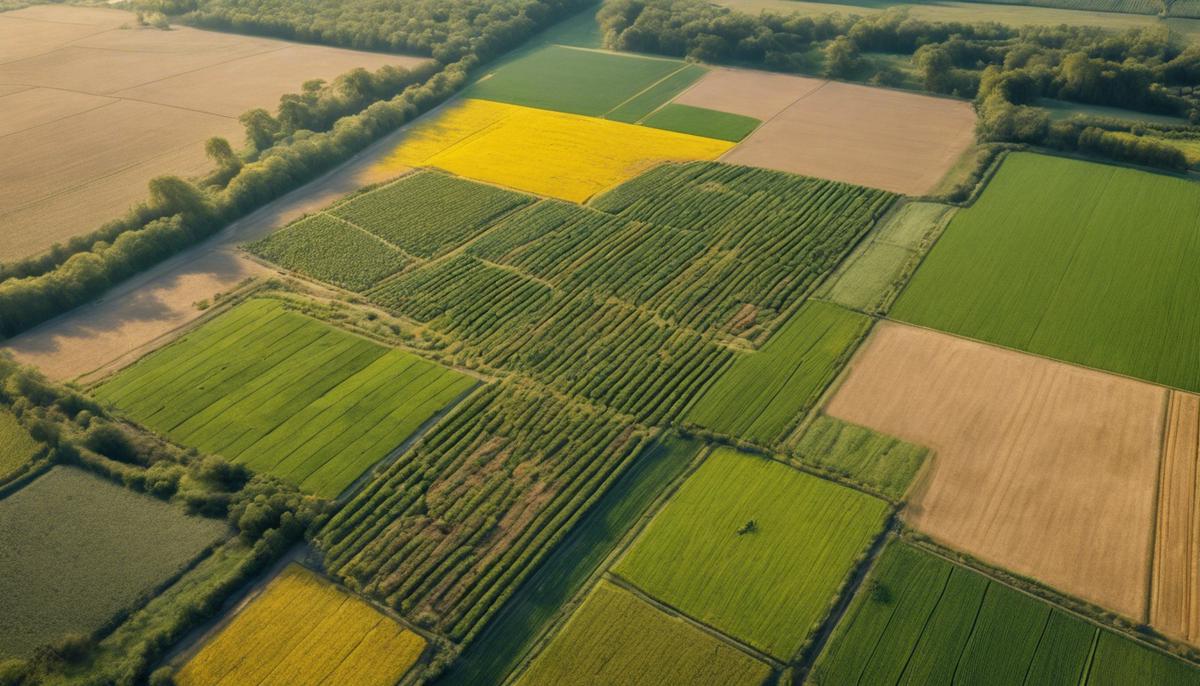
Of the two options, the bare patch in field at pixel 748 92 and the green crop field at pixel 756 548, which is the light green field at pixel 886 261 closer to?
the green crop field at pixel 756 548

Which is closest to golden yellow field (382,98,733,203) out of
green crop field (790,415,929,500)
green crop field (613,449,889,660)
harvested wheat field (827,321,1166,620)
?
harvested wheat field (827,321,1166,620)

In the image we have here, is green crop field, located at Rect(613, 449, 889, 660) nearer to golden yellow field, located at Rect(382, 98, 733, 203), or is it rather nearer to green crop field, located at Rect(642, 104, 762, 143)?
golden yellow field, located at Rect(382, 98, 733, 203)

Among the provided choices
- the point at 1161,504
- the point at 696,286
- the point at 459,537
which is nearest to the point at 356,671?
the point at 459,537

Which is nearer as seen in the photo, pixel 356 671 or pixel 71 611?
pixel 356 671

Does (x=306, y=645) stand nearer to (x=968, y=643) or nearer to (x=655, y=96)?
(x=968, y=643)

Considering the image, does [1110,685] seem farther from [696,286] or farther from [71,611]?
[71,611]

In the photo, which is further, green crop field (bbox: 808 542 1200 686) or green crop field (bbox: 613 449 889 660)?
green crop field (bbox: 613 449 889 660)
